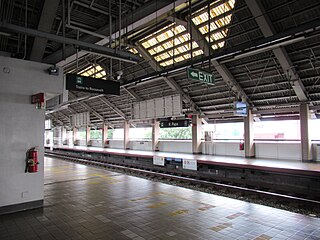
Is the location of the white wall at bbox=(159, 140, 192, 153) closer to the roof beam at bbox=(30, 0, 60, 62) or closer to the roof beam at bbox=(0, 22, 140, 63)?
the roof beam at bbox=(0, 22, 140, 63)

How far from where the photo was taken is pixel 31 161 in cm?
523

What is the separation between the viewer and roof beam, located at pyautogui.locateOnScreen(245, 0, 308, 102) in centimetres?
808

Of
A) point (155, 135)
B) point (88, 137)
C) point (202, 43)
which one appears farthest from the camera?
point (88, 137)

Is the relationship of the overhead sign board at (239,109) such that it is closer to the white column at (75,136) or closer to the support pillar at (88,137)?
the support pillar at (88,137)

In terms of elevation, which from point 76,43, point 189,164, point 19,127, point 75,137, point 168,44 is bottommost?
point 189,164

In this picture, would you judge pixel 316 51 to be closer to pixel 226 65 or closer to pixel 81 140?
pixel 226 65

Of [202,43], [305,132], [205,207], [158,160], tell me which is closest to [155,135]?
[158,160]

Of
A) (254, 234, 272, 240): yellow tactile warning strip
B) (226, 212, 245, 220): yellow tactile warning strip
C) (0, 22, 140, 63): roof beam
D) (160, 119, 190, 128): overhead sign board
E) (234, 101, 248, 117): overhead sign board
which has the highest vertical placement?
(0, 22, 140, 63): roof beam

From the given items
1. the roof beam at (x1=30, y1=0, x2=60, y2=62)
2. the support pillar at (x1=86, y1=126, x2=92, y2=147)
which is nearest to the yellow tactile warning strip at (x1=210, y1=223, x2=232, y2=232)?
the roof beam at (x1=30, y1=0, x2=60, y2=62)

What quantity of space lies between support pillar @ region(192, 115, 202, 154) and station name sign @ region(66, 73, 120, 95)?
929 cm

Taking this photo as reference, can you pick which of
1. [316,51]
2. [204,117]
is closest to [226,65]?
[316,51]

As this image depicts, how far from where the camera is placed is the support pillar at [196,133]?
15243mm

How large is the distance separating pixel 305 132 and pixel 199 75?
7.09 metres

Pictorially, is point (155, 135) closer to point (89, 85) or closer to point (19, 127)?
point (89, 85)
